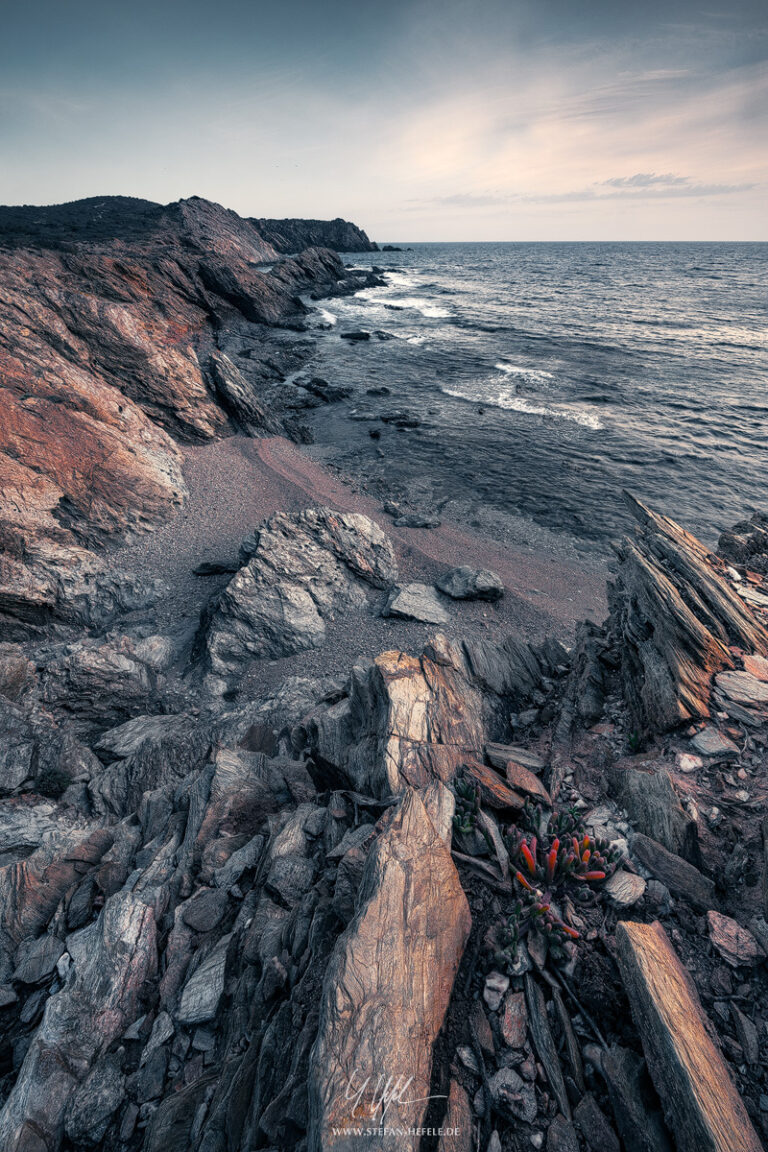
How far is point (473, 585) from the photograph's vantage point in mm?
21406

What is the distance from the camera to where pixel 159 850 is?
29.7ft

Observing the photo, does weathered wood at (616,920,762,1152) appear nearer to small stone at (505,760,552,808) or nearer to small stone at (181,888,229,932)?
small stone at (505,760,552,808)

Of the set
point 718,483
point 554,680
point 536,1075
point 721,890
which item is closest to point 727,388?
point 718,483

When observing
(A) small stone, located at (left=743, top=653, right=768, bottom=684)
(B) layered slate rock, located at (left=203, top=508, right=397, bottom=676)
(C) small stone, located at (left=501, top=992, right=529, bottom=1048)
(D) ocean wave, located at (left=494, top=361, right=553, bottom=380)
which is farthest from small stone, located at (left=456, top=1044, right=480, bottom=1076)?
(D) ocean wave, located at (left=494, top=361, right=553, bottom=380)

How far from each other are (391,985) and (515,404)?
46.3 m

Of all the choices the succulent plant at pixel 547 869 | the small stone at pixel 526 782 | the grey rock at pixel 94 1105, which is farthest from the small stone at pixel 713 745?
the grey rock at pixel 94 1105

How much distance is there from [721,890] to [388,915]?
4359mm

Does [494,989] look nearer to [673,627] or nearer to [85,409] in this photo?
[673,627]

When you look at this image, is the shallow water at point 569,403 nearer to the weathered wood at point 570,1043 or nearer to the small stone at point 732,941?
the small stone at point 732,941

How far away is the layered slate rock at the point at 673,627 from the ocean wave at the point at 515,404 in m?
31.8

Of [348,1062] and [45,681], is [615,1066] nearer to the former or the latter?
[348,1062]

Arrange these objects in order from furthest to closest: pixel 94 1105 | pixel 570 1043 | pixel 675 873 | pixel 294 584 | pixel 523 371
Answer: pixel 523 371, pixel 294 584, pixel 675 873, pixel 94 1105, pixel 570 1043

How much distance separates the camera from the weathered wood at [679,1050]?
3.86m

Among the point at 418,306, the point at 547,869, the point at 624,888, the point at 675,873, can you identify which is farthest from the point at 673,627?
the point at 418,306
